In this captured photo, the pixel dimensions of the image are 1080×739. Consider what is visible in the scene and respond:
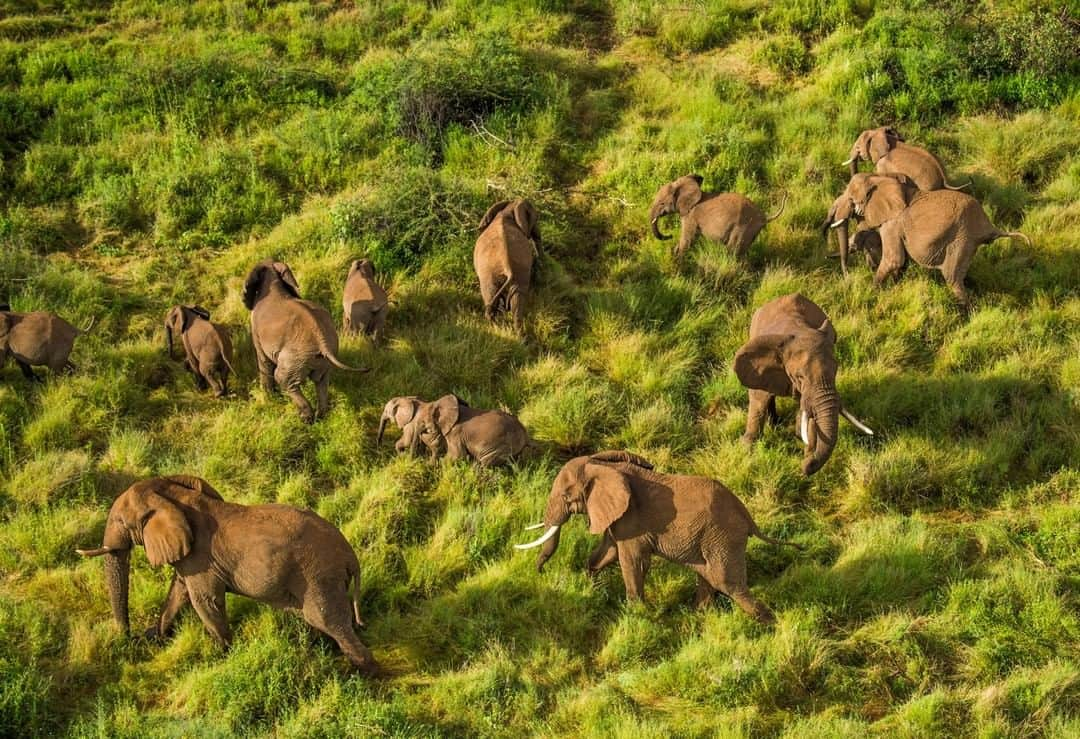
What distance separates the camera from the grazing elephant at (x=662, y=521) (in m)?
8.42

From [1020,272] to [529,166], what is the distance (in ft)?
18.6

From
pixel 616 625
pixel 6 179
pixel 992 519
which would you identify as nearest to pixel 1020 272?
pixel 992 519

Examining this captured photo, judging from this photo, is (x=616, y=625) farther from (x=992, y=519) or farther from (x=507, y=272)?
(x=507, y=272)

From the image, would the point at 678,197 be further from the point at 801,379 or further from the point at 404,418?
the point at 404,418

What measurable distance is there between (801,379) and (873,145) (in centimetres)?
512

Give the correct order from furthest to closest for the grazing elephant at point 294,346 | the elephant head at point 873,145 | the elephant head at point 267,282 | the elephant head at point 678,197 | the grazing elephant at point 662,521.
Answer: the elephant head at point 873,145, the elephant head at point 678,197, the elephant head at point 267,282, the grazing elephant at point 294,346, the grazing elephant at point 662,521

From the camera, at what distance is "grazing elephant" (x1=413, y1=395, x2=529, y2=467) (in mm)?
10105

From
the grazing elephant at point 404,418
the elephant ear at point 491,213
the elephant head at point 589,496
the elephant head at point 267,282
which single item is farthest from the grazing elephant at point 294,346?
the elephant head at point 589,496

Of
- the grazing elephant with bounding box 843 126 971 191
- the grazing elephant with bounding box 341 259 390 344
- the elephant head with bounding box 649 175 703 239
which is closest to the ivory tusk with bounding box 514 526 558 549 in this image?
the grazing elephant with bounding box 341 259 390 344

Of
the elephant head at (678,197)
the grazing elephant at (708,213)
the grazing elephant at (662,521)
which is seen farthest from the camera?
the elephant head at (678,197)

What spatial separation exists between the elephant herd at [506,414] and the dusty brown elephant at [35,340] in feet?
0.04

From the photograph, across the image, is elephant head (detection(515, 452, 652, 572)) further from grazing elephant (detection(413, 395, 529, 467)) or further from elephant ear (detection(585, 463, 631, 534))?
grazing elephant (detection(413, 395, 529, 467))

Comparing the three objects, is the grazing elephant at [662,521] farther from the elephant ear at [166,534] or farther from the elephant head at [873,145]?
→ the elephant head at [873,145]

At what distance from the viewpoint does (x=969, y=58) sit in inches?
627
